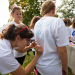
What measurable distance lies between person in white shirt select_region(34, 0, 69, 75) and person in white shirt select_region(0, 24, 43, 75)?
143 millimetres

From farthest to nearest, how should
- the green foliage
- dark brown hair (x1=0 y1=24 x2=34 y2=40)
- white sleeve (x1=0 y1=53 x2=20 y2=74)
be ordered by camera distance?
the green foliage → dark brown hair (x1=0 y1=24 x2=34 y2=40) → white sleeve (x1=0 y1=53 x2=20 y2=74)

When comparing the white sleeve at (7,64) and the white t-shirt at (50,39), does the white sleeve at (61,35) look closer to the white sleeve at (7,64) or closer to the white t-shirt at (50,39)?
the white t-shirt at (50,39)

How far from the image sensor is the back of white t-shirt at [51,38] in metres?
1.06

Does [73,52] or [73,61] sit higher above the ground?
[73,52]

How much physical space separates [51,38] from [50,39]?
2 cm

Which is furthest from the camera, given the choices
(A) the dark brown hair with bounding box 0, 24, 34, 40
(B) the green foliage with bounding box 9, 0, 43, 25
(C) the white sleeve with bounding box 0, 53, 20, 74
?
(B) the green foliage with bounding box 9, 0, 43, 25

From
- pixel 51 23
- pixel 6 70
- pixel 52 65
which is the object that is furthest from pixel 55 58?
pixel 6 70

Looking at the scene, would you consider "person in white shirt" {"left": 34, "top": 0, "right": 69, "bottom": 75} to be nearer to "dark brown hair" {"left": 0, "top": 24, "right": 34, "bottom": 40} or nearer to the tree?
"dark brown hair" {"left": 0, "top": 24, "right": 34, "bottom": 40}

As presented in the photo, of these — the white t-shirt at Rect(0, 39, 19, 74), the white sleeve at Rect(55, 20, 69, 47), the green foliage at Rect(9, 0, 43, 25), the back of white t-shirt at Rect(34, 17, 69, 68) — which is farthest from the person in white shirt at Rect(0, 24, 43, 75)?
the green foliage at Rect(9, 0, 43, 25)

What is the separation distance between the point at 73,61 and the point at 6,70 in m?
2.48

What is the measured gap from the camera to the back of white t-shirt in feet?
3.49

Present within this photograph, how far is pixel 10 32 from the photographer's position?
4.09ft

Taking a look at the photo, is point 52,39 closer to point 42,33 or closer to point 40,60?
point 42,33

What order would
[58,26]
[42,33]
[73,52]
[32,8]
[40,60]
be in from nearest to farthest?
[58,26]
[42,33]
[40,60]
[73,52]
[32,8]
